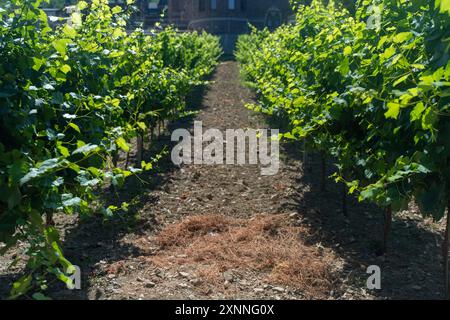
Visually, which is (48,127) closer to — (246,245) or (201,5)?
(246,245)

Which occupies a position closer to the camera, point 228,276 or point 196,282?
point 196,282

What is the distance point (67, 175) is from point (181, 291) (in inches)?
56.6

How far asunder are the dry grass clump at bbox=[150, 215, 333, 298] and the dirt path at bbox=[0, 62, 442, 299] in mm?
12

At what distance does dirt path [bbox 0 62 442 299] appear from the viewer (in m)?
4.66

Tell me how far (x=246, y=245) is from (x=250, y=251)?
0.18 m

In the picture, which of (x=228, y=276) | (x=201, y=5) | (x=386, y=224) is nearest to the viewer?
(x=228, y=276)

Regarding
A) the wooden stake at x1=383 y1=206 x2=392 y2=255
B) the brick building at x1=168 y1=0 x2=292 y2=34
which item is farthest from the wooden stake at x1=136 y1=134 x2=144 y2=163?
the brick building at x1=168 y1=0 x2=292 y2=34

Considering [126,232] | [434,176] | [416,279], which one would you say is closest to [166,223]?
[126,232]

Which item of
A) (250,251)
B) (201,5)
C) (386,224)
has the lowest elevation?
(250,251)

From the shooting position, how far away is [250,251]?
5320 mm

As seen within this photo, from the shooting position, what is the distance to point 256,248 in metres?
5.38

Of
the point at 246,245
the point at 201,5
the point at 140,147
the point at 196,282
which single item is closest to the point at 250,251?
the point at 246,245

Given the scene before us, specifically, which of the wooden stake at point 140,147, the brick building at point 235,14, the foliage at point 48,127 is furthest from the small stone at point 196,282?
the brick building at point 235,14

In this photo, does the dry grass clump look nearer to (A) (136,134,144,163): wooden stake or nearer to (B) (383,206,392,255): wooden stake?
(B) (383,206,392,255): wooden stake
